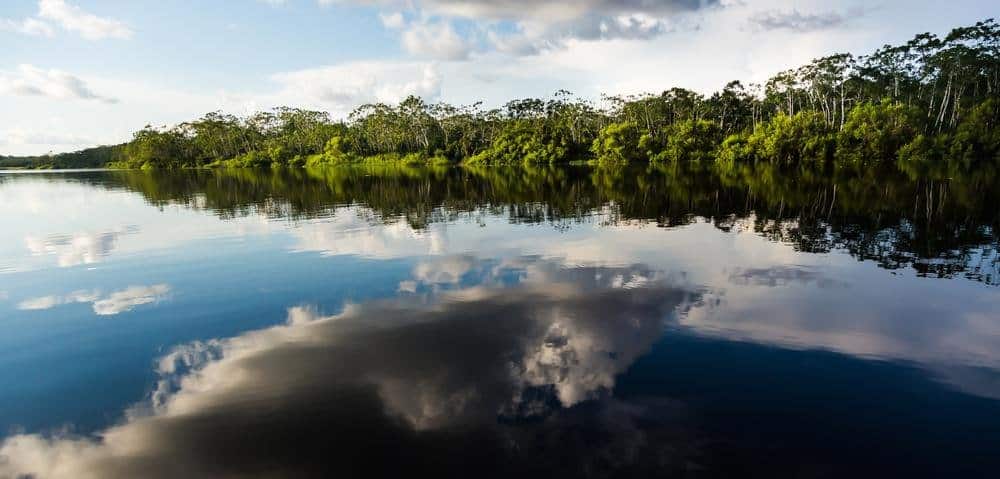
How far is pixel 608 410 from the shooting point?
9938 millimetres

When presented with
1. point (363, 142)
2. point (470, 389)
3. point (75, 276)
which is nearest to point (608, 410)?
point (470, 389)

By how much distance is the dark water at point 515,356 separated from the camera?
880 cm

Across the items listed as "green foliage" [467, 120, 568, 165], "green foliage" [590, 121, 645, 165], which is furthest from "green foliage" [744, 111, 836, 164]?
"green foliage" [467, 120, 568, 165]

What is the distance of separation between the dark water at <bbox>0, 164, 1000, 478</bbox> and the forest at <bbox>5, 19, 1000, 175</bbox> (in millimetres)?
60941

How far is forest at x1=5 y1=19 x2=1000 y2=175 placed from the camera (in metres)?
87.1

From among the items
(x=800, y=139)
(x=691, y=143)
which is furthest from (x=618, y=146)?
(x=800, y=139)

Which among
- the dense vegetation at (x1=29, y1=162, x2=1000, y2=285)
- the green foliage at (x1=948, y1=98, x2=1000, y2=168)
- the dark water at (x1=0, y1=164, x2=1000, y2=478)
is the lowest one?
the dark water at (x1=0, y1=164, x2=1000, y2=478)

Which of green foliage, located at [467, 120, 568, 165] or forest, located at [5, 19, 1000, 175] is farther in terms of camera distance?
green foliage, located at [467, 120, 568, 165]

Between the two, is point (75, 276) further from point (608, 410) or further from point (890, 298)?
point (890, 298)

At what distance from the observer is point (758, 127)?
107250 millimetres

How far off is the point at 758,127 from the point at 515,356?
113 m

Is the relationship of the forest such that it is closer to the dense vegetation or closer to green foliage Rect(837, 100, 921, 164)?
green foliage Rect(837, 100, 921, 164)

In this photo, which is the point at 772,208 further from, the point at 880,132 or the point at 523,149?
the point at 523,149

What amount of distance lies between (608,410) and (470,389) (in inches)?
120
